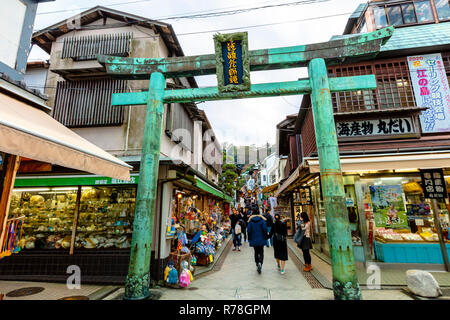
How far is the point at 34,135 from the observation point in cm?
283

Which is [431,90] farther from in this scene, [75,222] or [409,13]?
[75,222]

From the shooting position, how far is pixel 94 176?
6.91 metres

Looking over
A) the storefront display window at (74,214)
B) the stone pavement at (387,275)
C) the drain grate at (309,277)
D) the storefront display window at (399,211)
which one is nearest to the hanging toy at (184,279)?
the storefront display window at (74,214)

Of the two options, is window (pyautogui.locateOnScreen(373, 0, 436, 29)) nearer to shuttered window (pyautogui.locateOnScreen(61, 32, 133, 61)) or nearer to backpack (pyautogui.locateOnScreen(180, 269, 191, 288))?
shuttered window (pyautogui.locateOnScreen(61, 32, 133, 61))

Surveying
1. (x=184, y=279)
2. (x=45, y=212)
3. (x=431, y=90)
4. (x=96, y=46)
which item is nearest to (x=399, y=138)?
(x=431, y=90)

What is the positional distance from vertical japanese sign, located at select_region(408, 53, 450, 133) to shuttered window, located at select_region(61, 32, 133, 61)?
12379 mm

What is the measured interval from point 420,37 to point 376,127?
457cm

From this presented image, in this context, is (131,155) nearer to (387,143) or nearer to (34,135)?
(34,135)

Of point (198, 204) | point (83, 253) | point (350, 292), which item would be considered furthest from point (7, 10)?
point (198, 204)

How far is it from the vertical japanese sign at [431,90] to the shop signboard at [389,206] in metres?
2.85

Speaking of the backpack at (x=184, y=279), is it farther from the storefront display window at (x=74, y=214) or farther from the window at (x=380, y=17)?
the window at (x=380, y=17)

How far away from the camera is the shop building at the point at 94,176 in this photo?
690 centimetres

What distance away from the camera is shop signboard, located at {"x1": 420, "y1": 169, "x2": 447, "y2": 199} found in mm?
7512

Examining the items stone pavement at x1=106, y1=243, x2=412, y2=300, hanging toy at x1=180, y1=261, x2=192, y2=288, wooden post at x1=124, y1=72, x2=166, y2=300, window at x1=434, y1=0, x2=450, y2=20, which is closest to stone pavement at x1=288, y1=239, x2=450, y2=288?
stone pavement at x1=106, y1=243, x2=412, y2=300
